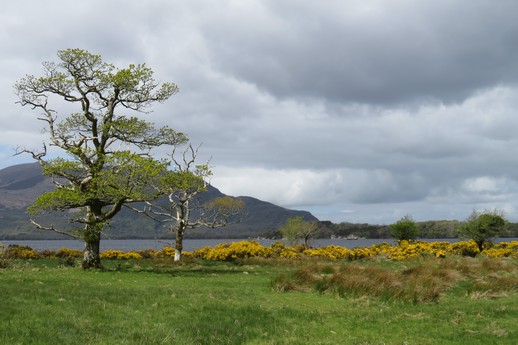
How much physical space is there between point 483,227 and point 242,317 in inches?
2378

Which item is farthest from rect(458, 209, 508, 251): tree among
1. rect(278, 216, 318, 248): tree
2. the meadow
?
the meadow

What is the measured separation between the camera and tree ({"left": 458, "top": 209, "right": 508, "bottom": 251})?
66.3 meters

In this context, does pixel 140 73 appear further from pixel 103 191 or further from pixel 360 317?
pixel 360 317

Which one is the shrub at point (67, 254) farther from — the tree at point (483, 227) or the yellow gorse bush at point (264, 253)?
the tree at point (483, 227)

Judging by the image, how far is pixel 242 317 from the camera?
14.9m

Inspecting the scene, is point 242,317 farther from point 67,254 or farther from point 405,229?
point 405,229

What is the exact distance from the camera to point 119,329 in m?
12.3

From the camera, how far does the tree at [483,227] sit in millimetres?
66312

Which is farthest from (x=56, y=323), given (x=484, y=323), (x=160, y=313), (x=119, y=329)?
(x=484, y=323)

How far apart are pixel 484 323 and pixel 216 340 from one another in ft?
29.1

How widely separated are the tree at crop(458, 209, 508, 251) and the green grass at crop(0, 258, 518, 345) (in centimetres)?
4773

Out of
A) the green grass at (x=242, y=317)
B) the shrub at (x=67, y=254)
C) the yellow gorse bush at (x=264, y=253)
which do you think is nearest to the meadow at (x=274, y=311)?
the green grass at (x=242, y=317)

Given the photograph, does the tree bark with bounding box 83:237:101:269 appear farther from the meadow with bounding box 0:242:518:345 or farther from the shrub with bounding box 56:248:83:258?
the shrub with bounding box 56:248:83:258

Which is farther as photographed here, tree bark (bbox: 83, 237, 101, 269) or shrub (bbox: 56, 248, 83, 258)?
shrub (bbox: 56, 248, 83, 258)
